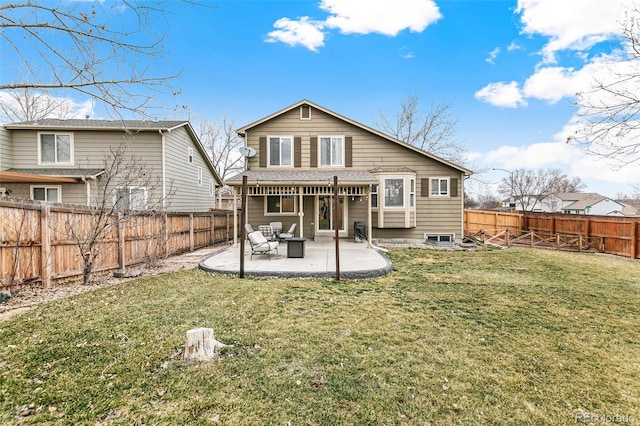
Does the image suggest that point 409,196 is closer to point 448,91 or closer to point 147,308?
point 147,308

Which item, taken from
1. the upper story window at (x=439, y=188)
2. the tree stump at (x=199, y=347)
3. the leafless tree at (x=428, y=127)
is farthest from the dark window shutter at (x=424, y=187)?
the leafless tree at (x=428, y=127)

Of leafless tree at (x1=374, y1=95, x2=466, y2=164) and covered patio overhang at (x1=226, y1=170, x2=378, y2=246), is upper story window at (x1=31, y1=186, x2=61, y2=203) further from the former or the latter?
leafless tree at (x1=374, y1=95, x2=466, y2=164)

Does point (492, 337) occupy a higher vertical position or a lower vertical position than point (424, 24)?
lower

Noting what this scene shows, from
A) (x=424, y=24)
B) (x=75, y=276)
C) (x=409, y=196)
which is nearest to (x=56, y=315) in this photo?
(x=75, y=276)

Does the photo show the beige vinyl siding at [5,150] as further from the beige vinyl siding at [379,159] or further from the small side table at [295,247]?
the small side table at [295,247]

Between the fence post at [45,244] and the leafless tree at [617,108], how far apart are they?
34.4ft

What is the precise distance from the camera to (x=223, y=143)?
28797 millimetres

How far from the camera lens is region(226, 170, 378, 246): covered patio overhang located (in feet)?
35.5

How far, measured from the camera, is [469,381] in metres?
2.93

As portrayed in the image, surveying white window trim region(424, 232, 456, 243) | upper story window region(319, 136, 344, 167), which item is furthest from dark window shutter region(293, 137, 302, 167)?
white window trim region(424, 232, 456, 243)

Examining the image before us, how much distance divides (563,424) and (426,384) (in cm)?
109

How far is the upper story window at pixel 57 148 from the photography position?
12.8 m

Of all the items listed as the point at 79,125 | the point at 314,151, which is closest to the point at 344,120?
the point at 314,151

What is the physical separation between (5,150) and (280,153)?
1205 cm
